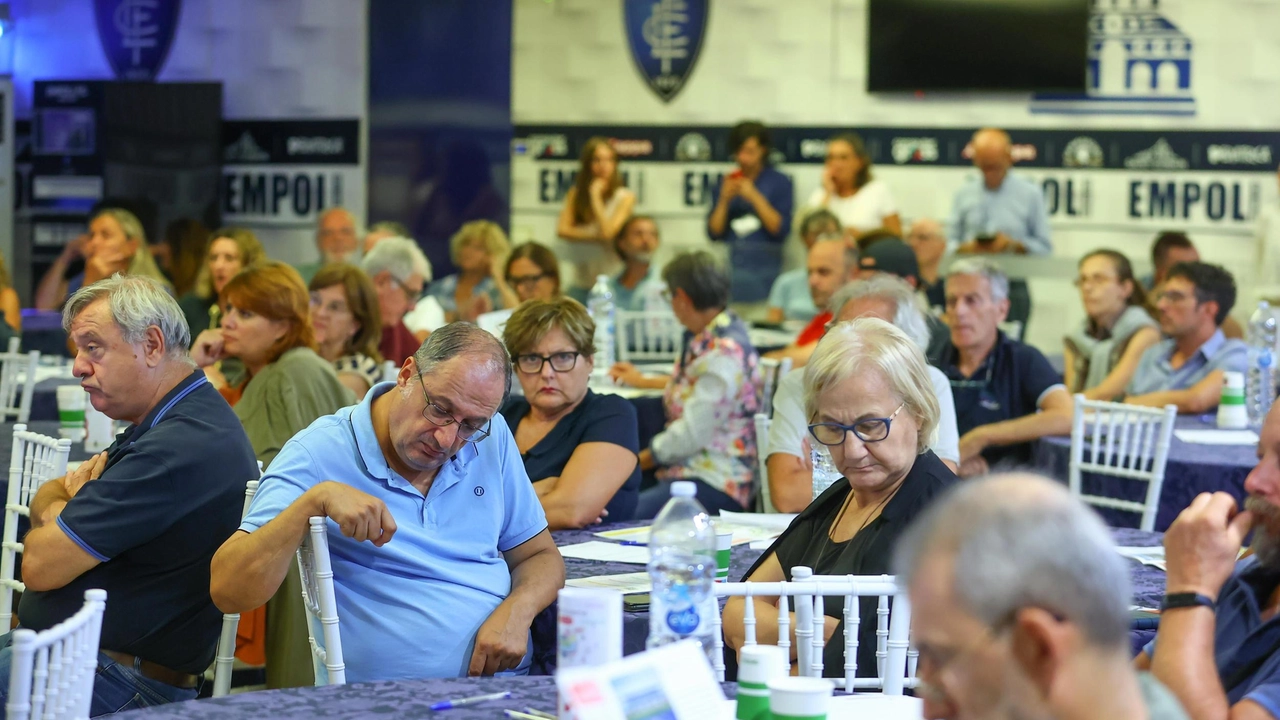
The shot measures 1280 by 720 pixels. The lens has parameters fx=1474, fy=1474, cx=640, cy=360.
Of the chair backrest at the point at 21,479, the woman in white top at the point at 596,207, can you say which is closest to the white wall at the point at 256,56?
the woman in white top at the point at 596,207

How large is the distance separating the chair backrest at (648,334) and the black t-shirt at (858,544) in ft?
16.4

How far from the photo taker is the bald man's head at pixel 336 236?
9.05 m

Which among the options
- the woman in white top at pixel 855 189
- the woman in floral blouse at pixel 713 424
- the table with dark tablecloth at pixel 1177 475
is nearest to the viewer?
the table with dark tablecloth at pixel 1177 475

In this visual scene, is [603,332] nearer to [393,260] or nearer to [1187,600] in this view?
[393,260]

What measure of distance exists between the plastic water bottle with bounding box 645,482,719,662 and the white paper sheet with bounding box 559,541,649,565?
100cm

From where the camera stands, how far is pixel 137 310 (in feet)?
10.1

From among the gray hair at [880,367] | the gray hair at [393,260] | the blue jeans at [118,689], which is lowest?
the blue jeans at [118,689]

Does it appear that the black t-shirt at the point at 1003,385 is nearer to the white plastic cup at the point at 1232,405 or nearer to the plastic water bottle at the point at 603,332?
the white plastic cup at the point at 1232,405

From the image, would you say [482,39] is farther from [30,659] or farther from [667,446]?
[30,659]

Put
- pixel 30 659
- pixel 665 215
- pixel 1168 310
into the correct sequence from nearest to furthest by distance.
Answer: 1. pixel 30 659
2. pixel 1168 310
3. pixel 665 215

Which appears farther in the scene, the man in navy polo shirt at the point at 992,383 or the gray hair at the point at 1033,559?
the man in navy polo shirt at the point at 992,383

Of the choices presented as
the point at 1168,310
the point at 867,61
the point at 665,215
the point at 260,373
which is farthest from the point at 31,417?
the point at 867,61

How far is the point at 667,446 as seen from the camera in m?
5.05

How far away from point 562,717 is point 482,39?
8386 mm
